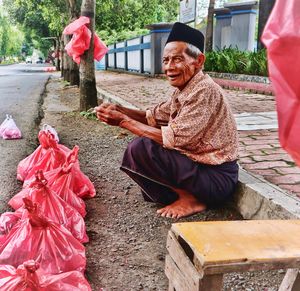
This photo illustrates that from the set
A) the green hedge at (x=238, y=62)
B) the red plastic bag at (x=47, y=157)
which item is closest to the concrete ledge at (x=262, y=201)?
the red plastic bag at (x=47, y=157)

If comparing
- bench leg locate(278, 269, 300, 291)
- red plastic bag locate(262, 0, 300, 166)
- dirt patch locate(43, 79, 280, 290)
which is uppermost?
red plastic bag locate(262, 0, 300, 166)

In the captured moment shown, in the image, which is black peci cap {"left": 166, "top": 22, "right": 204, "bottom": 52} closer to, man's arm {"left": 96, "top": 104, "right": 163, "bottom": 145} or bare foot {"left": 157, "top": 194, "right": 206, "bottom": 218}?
man's arm {"left": 96, "top": 104, "right": 163, "bottom": 145}

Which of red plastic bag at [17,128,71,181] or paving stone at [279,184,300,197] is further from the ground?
red plastic bag at [17,128,71,181]

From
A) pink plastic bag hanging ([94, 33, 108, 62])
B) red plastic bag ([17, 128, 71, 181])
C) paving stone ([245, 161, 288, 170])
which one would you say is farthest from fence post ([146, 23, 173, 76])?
red plastic bag ([17, 128, 71, 181])

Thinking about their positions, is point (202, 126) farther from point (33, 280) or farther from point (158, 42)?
point (158, 42)

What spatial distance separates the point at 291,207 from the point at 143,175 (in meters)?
1.02

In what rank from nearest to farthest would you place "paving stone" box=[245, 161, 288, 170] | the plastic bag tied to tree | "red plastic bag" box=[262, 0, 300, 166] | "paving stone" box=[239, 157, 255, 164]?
"red plastic bag" box=[262, 0, 300, 166] < "paving stone" box=[245, 161, 288, 170] < "paving stone" box=[239, 157, 255, 164] < the plastic bag tied to tree

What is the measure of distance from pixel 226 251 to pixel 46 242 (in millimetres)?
983

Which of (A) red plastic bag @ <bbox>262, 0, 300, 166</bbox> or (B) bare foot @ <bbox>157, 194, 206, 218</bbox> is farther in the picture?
(B) bare foot @ <bbox>157, 194, 206, 218</bbox>

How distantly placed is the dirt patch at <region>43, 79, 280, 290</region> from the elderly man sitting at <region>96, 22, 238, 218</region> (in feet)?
0.62

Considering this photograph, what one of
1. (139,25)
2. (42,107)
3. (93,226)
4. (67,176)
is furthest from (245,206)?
(139,25)

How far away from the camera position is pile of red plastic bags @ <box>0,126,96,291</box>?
1627mm

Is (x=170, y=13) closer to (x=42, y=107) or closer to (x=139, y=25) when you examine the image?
(x=139, y=25)

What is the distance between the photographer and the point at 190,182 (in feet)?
8.80
